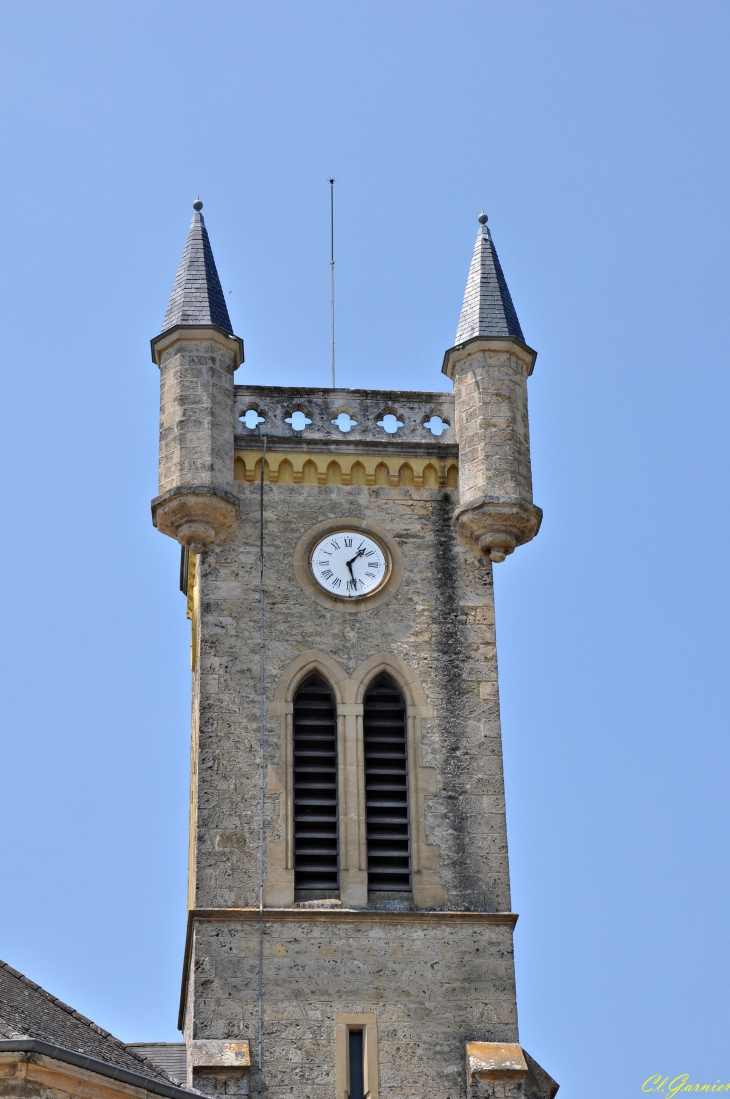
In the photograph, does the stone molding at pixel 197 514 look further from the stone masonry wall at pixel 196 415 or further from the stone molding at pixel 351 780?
the stone molding at pixel 351 780

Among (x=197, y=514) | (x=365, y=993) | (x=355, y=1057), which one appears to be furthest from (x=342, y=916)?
(x=197, y=514)

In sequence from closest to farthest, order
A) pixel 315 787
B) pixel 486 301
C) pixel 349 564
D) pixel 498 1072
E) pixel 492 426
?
1. pixel 498 1072
2. pixel 315 787
3. pixel 349 564
4. pixel 492 426
5. pixel 486 301

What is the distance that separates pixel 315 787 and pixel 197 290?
6.77m

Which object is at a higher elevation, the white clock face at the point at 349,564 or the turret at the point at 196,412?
the turret at the point at 196,412

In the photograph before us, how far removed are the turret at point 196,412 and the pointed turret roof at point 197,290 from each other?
0.04 ft

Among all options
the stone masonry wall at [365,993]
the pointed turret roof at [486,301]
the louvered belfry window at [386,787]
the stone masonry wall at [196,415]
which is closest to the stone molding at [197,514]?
the stone masonry wall at [196,415]

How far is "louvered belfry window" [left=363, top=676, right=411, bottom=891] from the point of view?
27.5 m

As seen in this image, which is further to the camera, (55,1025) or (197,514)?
(197,514)

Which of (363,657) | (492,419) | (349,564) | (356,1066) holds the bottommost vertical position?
(356,1066)

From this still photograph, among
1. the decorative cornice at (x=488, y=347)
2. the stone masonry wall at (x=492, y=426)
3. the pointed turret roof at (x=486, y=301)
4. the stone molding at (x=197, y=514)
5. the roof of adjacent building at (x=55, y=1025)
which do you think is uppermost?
the pointed turret roof at (x=486, y=301)

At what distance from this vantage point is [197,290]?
30.4 metres

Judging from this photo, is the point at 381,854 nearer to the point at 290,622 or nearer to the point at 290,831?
the point at 290,831

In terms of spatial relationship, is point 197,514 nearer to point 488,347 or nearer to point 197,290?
point 197,290

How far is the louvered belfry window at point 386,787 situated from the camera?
90.1 feet
